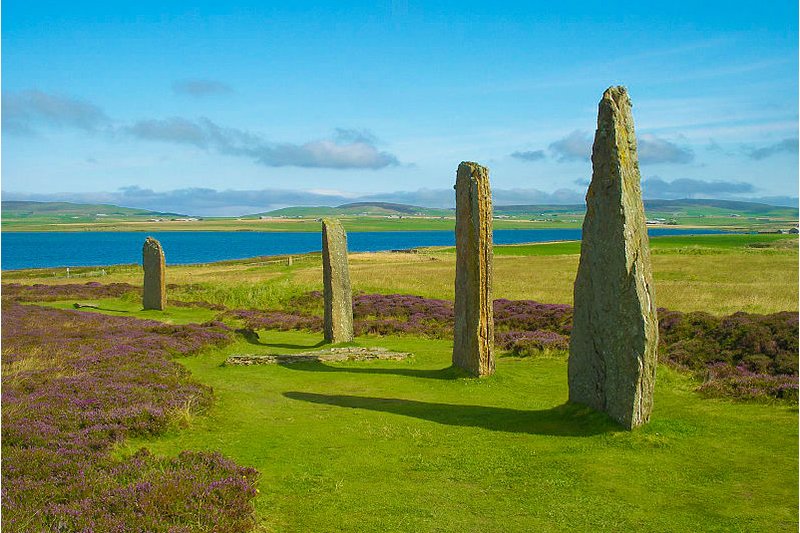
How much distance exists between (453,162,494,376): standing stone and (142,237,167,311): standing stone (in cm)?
2066

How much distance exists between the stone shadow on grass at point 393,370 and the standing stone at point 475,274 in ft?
1.86

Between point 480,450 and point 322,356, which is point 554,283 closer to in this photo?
point 322,356

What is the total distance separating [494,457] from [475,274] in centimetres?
679

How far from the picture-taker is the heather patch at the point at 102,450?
7914 millimetres

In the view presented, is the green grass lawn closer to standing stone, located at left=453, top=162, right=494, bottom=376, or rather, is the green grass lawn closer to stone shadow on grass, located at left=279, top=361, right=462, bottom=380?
stone shadow on grass, located at left=279, top=361, right=462, bottom=380

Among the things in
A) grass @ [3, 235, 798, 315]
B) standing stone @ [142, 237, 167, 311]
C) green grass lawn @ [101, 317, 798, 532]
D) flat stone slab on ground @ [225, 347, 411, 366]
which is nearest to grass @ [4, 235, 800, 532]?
green grass lawn @ [101, 317, 798, 532]

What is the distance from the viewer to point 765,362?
658 inches

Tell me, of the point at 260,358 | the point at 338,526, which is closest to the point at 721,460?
the point at 338,526

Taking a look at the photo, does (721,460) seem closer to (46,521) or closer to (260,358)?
(46,521)

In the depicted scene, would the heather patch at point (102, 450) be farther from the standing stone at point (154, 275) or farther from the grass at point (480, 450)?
the standing stone at point (154, 275)

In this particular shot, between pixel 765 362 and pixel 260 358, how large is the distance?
49.4 ft

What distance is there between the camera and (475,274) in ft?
55.8

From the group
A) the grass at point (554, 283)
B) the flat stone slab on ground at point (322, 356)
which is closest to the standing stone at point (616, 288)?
the flat stone slab on ground at point (322, 356)

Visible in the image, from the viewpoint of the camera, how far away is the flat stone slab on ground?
66.0 feet
